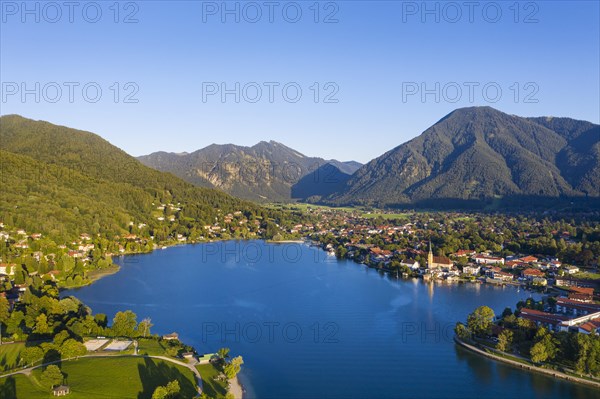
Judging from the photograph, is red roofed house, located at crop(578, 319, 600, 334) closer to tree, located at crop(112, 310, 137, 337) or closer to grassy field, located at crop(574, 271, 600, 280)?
grassy field, located at crop(574, 271, 600, 280)

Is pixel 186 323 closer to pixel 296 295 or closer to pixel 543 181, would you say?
pixel 296 295

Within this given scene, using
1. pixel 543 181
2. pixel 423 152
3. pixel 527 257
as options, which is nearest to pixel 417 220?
pixel 527 257

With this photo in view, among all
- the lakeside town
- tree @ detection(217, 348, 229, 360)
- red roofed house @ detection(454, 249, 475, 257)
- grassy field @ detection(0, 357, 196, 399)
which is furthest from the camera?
red roofed house @ detection(454, 249, 475, 257)

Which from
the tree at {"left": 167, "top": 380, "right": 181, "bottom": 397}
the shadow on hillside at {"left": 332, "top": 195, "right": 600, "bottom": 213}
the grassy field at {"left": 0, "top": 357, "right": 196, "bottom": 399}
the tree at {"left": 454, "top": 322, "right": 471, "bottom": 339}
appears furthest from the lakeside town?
the shadow on hillside at {"left": 332, "top": 195, "right": 600, "bottom": 213}

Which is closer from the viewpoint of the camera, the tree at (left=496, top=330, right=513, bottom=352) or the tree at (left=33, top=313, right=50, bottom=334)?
the tree at (left=33, top=313, right=50, bottom=334)

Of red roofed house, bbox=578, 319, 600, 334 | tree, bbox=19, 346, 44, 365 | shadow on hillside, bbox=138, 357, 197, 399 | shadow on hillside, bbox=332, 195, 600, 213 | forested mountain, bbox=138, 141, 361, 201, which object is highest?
forested mountain, bbox=138, 141, 361, 201

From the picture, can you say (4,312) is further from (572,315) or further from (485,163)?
(485,163)

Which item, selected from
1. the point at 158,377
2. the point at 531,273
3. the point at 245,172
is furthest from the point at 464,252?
the point at 245,172
